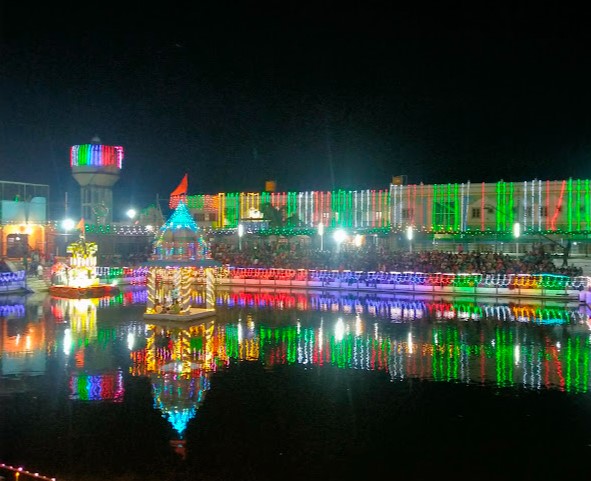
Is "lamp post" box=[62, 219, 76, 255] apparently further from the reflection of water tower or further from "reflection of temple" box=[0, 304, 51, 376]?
"reflection of temple" box=[0, 304, 51, 376]

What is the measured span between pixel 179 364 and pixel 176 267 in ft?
22.5

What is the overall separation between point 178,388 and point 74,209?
54397 mm

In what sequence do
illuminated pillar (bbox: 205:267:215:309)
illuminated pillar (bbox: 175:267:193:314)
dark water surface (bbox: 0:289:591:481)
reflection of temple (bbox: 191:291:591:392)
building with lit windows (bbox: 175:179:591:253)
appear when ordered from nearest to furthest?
dark water surface (bbox: 0:289:591:481)
reflection of temple (bbox: 191:291:591:392)
illuminated pillar (bbox: 175:267:193:314)
illuminated pillar (bbox: 205:267:215:309)
building with lit windows (bbox: 175:179:591:253)

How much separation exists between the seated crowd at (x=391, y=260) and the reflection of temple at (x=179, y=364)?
15.9 meters

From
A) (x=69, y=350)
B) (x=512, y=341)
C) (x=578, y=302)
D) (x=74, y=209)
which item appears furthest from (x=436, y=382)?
(x=74, y=209)

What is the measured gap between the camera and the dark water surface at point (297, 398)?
8.85 m

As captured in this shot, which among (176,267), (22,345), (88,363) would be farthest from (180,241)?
(88,363)

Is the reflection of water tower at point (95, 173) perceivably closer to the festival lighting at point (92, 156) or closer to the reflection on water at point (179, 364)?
the festival lighting at point (92, 156)

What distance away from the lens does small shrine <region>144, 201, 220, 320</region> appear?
69.9 feet

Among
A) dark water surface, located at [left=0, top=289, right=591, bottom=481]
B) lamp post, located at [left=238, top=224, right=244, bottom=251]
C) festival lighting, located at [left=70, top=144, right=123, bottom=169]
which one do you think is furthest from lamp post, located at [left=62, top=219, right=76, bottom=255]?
dark water surface, located at [left=0, top=289, right=591, bottom=481]

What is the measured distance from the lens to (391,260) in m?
35.1

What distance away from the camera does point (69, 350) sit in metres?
16.4

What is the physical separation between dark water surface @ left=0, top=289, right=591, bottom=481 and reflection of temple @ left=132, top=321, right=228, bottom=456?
52 millimetres

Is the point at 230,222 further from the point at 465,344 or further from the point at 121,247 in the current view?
the point at 465,344
